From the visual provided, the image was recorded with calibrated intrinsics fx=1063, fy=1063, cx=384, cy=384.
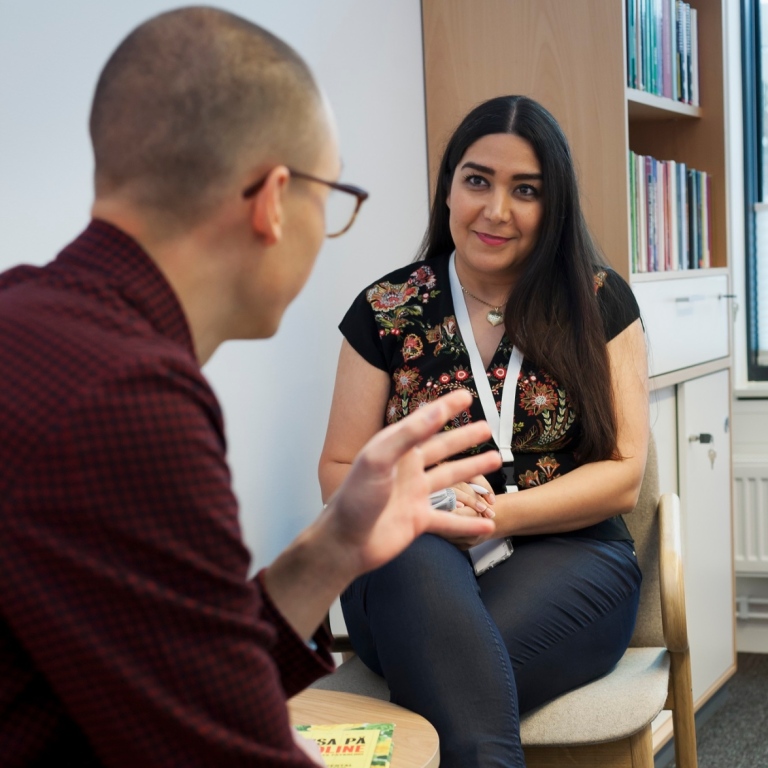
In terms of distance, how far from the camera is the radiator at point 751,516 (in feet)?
11.2

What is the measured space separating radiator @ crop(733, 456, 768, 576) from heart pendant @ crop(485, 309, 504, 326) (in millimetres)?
1718

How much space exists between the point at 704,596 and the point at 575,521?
1195 mm

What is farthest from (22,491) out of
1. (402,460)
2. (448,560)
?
(448,560)

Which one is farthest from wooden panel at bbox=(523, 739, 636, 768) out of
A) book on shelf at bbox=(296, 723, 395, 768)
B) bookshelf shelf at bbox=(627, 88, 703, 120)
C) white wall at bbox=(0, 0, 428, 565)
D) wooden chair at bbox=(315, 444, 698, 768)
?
bookshelf shelf at bbox=(627, 88, 703, 120)

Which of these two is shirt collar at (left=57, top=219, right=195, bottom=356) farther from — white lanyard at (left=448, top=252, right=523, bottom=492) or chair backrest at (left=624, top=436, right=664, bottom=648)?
chair backrest at (left=624, top=436, right=664, bottom=648)

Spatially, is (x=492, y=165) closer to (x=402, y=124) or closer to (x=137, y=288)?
(x=402, y=124)

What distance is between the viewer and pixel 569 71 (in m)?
2.44

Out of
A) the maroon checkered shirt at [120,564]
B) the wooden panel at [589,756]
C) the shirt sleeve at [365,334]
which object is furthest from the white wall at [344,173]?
the maroon checkered shirt at [120,564]

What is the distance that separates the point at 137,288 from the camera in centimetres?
83

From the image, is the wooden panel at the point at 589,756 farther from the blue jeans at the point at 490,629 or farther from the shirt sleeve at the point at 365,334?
the shirt sleeve at the point at 365,334

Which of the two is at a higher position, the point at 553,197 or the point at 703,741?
the point at 553,197

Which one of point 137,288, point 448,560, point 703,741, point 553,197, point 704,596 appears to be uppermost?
point 553,197

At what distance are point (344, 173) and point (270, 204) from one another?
146 cm

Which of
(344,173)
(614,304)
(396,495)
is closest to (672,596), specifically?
(614,304)
